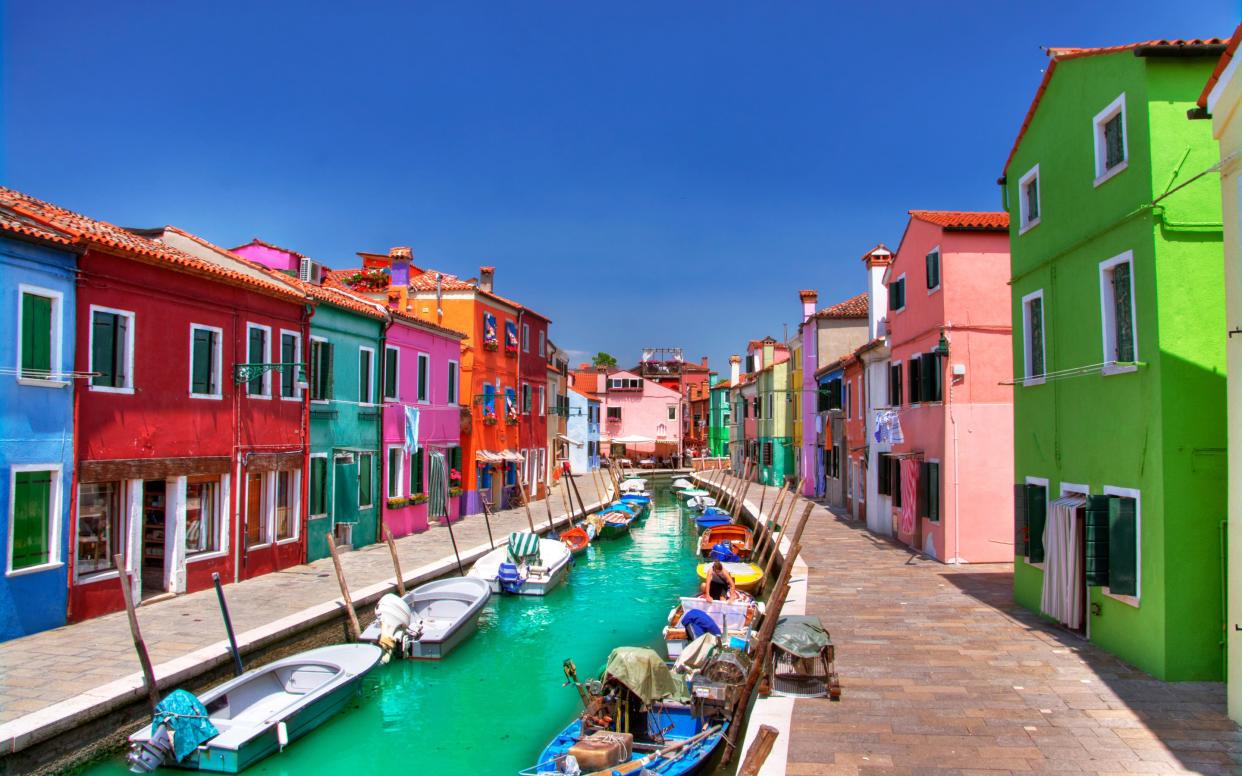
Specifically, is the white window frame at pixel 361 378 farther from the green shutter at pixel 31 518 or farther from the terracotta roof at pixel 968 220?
the terracotta roof at pixel 968 220

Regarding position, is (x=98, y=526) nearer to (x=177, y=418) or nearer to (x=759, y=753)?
(x=177, y=418)

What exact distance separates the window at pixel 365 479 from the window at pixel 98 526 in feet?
28.1

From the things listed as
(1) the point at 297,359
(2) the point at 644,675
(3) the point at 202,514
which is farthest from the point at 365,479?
(2) the point at 644,675

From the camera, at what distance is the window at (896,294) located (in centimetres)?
2389

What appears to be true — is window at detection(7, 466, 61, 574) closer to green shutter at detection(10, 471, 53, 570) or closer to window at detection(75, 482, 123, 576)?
green shutter at detection(10, 471, 53, 570)

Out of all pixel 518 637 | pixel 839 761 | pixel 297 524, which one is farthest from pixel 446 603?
pixel 839 761

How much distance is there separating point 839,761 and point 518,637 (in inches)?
431

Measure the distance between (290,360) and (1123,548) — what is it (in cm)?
1711

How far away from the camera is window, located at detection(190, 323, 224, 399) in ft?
54.1

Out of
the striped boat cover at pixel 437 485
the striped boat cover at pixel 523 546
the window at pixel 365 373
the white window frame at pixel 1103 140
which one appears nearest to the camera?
the white window frame at pixel 1103 140

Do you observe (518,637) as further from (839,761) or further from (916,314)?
(916,314)

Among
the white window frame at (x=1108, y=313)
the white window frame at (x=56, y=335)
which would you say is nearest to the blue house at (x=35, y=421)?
the white window frame at (x=56, y=335)

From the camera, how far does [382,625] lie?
15266mm

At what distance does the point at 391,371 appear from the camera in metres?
25.6
